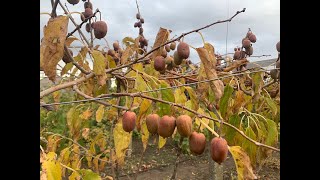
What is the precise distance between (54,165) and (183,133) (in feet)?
1.08

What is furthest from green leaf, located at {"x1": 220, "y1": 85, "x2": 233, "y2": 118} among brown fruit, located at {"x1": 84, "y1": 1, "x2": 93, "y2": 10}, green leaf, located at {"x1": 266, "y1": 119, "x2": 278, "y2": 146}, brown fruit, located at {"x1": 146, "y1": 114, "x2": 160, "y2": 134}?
brown fruit, located at {"x1": 84, "y1": 1, "x2": 93, "y2": 10}

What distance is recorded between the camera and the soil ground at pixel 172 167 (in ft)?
13.6

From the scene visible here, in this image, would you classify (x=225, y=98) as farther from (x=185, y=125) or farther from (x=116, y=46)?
(x=116, y=46)

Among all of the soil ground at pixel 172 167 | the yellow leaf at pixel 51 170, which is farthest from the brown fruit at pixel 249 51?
the soil ground at pixel 172 167

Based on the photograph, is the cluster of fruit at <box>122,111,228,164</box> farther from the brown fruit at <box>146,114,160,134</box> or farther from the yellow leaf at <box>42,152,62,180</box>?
the yellow leaf at <box>42,152,62,180</box>

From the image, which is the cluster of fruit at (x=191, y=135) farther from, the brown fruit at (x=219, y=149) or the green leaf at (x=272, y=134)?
the green leaf at (x=272, y=134)

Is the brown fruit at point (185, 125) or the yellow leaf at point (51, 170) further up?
the brown fruit at point (185, 125)

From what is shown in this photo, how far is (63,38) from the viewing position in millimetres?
815

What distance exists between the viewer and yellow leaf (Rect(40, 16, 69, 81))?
31.8 inches

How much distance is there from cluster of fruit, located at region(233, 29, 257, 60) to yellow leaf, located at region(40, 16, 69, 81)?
5.02ft

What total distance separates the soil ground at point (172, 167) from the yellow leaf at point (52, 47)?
3045 millimetres

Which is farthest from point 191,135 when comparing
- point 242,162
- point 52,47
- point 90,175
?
point 52,47
